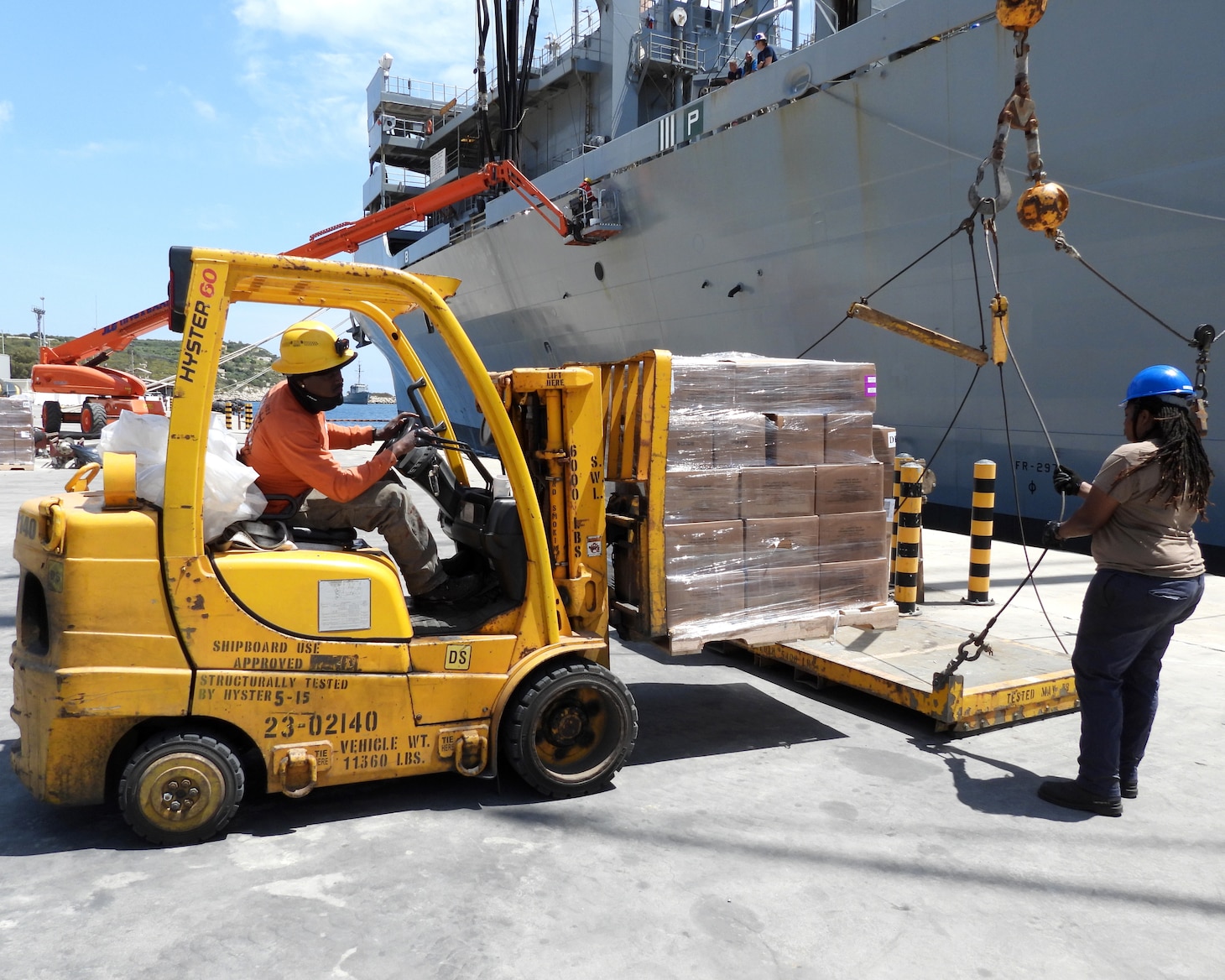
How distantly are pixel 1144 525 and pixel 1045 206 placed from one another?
214 cm

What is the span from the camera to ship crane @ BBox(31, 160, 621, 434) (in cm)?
1404

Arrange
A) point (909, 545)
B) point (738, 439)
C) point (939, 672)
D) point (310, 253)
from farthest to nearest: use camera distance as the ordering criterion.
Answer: point (310, 253), point (909, 545), point (939, 672), point (738, 439)

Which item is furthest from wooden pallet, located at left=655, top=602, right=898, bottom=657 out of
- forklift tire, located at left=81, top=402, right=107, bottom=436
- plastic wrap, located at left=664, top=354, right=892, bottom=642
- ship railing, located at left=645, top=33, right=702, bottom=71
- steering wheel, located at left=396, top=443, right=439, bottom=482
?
ship railing, located at left=645, top=33, right=702, bottom=71

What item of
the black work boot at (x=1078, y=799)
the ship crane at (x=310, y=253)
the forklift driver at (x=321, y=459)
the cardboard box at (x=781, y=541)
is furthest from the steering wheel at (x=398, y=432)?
the ship crane at (x=310, y=253)

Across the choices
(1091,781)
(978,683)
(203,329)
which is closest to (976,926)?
(1091,781)

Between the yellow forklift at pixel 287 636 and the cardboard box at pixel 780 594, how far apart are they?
0.72m

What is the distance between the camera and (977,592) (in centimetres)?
733

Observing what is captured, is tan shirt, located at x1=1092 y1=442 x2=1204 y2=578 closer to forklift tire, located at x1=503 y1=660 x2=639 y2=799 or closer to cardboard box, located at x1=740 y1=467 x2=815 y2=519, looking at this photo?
cardboard box, located at x1=740 y1=467 x2=815 y2=519

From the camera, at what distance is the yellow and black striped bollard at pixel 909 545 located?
6930 mm

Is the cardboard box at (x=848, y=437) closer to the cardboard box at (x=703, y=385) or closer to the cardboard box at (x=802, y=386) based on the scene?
the cardboard box at (x=802, y=386)

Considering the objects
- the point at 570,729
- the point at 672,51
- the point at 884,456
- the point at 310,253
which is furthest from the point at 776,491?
the point at 672,51

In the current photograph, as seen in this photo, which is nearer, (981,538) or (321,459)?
(321,459)

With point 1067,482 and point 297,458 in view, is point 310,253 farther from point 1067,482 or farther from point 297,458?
point 1067,482

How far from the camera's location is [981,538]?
7.21 metres
